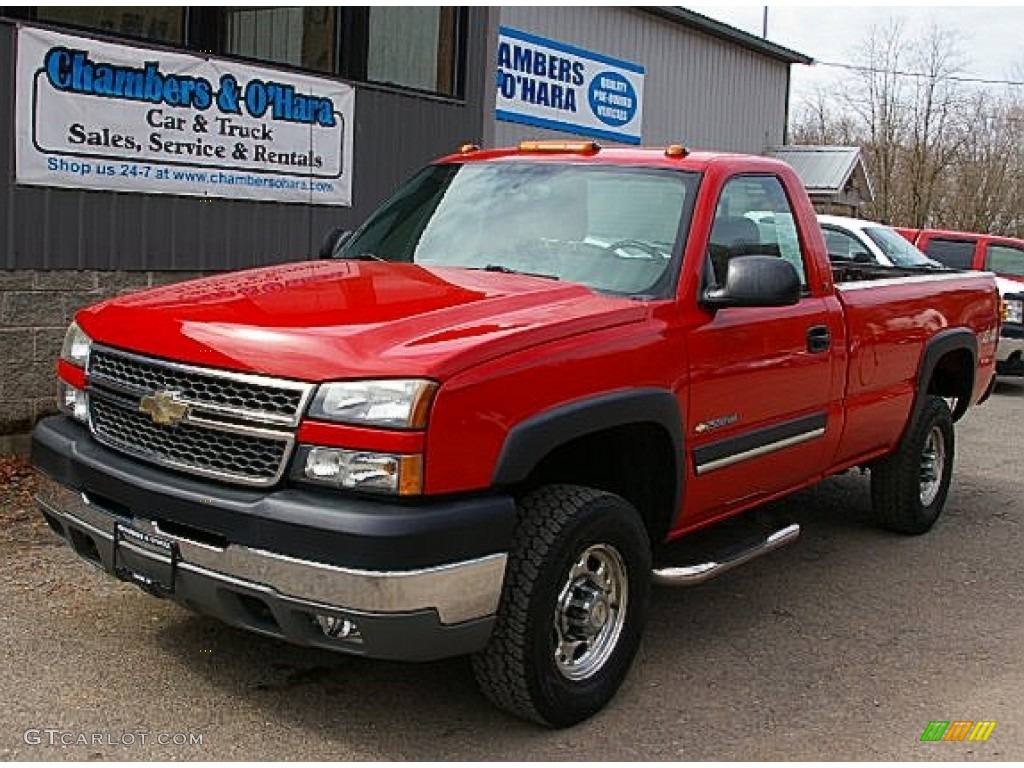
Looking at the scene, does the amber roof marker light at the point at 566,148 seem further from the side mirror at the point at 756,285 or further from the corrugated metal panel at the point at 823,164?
the corrugated metal panel at the point at 823,164

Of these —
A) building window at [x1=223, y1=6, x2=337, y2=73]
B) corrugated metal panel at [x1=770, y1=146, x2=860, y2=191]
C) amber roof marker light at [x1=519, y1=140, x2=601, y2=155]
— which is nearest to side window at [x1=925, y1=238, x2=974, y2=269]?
corrugated metal panel at [x1=770, y1=146, x2=860, y2=191]

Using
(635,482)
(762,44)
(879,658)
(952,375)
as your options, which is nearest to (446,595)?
(635,482)

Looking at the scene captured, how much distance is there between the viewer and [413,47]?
10.3 m

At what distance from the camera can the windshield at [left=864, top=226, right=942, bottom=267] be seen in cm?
1289

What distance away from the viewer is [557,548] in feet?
12.6

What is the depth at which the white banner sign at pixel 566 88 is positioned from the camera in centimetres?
1388

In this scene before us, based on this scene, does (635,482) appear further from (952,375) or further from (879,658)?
(952,375)

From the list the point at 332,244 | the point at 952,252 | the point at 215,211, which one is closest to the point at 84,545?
the point at 332,244

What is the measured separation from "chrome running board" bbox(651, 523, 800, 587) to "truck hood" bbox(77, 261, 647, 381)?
949mm

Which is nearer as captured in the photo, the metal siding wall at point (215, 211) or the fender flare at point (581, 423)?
the fender flare at point (581, 423)

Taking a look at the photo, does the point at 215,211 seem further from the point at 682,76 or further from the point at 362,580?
the point at 682,76

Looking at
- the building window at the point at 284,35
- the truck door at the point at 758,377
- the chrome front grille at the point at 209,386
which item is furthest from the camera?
the building window at the point at 284,35

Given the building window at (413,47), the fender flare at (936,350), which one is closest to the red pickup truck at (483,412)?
the fender flare at (936,350)

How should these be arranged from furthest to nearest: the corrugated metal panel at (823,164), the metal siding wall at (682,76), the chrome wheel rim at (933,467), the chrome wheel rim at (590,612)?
the corrugated metal panel at (823,164) < the metal siding wall at (682,76) < the chrome wheel rim at (933,467) < the chrome wheel rim at (590,612)
